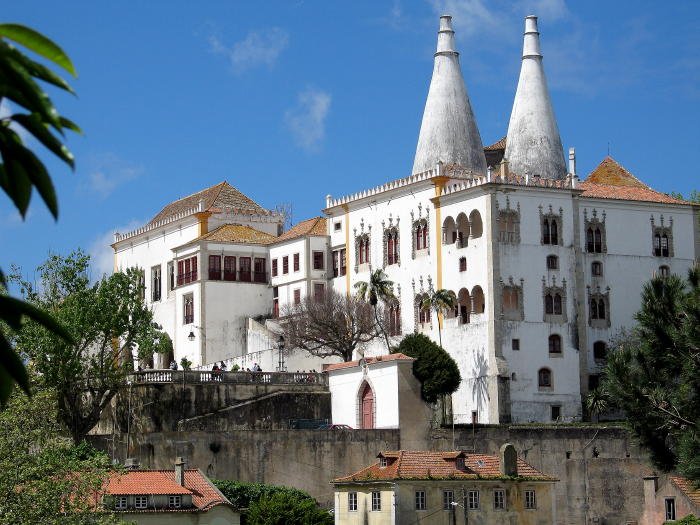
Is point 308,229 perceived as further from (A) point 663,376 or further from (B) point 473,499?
(A) point 663,376

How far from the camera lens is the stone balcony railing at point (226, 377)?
63.2 metres

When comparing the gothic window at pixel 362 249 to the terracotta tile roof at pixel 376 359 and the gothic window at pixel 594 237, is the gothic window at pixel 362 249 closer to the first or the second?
the terracotta tile roof at pixel 376 359

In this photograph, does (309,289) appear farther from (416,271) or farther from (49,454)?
(49,454)

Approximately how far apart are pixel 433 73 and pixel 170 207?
20235mm

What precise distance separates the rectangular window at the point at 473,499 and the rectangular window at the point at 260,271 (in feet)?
99.1

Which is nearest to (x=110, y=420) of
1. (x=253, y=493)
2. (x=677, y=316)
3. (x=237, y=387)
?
(x=237, y=387)

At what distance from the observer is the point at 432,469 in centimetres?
5272

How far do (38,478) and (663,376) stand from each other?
1366 centimetres

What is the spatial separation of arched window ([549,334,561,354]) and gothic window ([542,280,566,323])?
0.76 m

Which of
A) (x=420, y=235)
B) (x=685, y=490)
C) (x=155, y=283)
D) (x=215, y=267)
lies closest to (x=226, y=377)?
(x=420, y=235)

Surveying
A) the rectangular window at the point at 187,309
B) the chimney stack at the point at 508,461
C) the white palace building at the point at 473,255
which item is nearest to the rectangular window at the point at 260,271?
the white palace building at the point at 473,255

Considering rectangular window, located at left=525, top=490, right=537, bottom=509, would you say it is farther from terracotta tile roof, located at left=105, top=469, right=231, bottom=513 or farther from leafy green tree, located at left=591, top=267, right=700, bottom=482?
leafy green tree, located at left=591, top=267, right=700, bottom=482

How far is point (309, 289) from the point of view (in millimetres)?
77688

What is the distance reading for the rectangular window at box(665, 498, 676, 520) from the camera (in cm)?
5503
